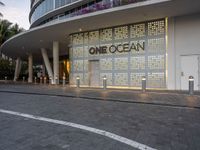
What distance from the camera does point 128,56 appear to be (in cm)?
1581

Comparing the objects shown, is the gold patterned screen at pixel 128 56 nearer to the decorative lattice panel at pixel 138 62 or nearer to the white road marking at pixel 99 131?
the decorative lattice panel at pixel 138 62

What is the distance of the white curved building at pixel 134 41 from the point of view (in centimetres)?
1324

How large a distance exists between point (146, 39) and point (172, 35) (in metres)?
2.04

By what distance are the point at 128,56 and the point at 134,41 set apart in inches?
54.1

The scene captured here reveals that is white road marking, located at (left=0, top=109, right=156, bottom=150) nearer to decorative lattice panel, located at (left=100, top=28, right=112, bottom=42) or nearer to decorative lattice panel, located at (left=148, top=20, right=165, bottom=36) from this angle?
decorative lattice panel, located at (left=148, top=20, right=165, bottom=36)

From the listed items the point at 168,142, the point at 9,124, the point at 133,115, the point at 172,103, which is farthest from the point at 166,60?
the point at 9,124

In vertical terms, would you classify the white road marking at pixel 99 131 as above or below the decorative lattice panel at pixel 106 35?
below

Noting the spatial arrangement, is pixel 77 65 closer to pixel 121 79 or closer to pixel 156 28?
pixel 121 79

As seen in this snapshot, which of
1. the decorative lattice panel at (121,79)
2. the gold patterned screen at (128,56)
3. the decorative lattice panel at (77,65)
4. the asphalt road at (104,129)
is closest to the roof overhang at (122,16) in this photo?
the gold patterned screen at (128,56)

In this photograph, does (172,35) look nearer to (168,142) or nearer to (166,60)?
(166,60)

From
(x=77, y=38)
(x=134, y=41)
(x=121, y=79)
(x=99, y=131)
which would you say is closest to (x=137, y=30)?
(x=134, y=41)

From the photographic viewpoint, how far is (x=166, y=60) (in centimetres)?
1415

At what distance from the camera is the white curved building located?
13242 millimetres

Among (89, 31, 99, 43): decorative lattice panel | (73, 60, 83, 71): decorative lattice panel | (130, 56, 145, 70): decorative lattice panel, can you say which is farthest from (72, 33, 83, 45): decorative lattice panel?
(130, 56, 145, 70): decorative lattice panel
